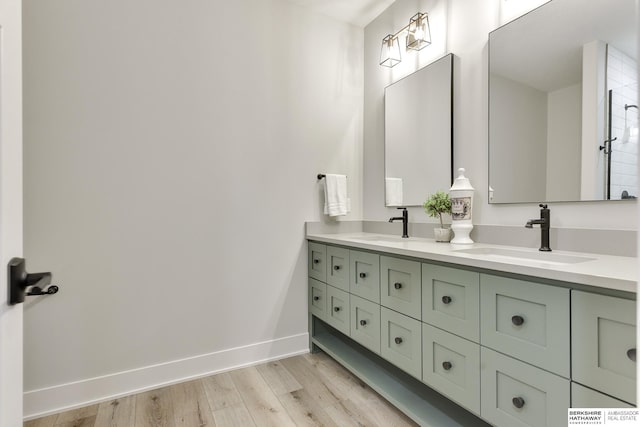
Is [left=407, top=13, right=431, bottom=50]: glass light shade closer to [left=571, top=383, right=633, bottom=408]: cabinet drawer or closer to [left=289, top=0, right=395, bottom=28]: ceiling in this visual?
[left=289, top=0, right=395, bottom=28]: ceiling

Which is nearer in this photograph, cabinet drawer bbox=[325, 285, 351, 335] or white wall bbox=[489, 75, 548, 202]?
white wall bbox=[489, 75, 548, 202]

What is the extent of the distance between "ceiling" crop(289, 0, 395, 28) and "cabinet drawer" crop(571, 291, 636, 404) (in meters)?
2.32

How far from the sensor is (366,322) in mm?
1818

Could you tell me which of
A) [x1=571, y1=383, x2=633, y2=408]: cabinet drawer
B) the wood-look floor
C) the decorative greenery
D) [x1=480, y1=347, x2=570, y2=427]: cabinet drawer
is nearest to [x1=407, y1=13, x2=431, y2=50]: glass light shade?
the decorative greenery

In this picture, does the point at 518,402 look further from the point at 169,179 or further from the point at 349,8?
the point at 349,8

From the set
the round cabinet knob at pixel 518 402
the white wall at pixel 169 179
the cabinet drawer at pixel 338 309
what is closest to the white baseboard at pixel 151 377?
the white wall at pixel 169 179

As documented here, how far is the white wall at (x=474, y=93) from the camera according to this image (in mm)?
1371

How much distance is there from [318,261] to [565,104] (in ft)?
5.38

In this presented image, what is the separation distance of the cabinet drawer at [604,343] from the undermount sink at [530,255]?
0.43 m

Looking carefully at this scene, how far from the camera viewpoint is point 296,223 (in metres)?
2.39

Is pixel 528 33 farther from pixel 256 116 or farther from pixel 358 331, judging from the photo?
pixel 358 331

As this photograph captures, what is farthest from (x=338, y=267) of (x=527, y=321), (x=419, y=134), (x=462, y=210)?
(x=527, y=321)

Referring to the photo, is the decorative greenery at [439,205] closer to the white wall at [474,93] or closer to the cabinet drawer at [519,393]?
the white wall at [474,93]

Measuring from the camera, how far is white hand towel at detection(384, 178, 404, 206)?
2.33 meters
